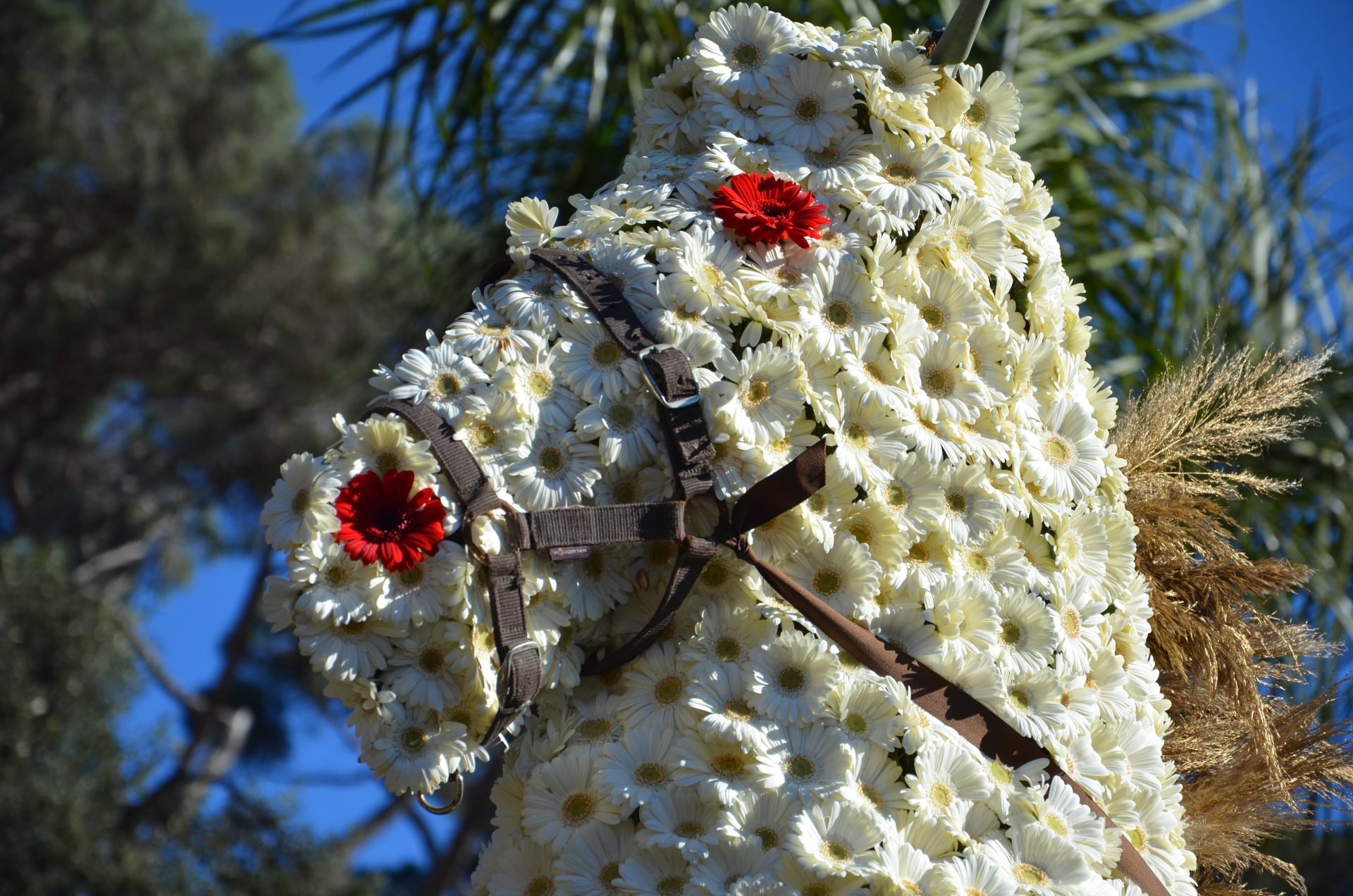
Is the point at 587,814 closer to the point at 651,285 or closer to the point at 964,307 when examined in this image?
the point at 651,285

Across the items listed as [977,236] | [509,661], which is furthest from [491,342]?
[977,236]

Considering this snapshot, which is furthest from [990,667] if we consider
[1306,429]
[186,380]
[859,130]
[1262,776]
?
[186,380]

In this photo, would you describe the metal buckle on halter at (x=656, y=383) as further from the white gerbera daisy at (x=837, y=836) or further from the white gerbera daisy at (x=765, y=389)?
the white gerbera daisy at (x=837, y=836)

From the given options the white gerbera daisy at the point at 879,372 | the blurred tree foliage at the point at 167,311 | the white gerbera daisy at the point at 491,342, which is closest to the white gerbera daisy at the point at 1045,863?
the white gerbera daisy at the point at 879,372

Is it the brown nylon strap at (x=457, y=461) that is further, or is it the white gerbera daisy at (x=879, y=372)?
the white gerbera daisy at (x=879, y=372)

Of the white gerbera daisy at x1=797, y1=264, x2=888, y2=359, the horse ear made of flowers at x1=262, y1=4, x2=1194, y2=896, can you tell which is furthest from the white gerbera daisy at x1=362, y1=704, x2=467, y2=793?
the white gerbera daisy at x1=797, y1=264, x2=888, y2=359

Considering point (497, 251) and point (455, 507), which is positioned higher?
point (455, 507)
